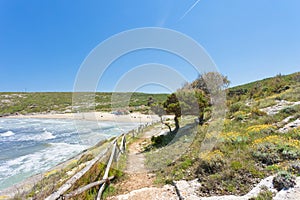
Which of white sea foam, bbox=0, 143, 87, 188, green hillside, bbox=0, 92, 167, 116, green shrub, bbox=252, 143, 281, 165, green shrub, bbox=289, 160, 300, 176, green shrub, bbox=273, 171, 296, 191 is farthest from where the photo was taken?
green hillside, bbox=0, 92, 167, 116

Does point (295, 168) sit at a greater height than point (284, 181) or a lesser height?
greater

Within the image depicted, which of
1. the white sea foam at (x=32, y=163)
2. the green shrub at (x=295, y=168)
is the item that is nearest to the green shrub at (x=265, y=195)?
the green shrub at (x=295, y=168)

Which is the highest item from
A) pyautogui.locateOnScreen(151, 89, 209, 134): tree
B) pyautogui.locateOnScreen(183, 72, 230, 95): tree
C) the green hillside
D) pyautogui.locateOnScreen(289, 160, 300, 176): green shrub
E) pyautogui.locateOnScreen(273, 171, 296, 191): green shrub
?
the green hillside

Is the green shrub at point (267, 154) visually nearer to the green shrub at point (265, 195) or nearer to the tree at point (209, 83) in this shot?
the green shrub at point (265, 195)

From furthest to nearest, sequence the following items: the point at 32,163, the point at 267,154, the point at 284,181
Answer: the point at 32,163 < the point at 267,154 < the point at 284,181

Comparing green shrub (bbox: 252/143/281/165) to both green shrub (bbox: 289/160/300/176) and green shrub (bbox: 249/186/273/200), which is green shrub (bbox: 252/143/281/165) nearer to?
green shrub (bbox: 289/160/300/176)

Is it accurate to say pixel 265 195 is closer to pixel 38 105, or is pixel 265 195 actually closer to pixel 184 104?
pixel 184 104

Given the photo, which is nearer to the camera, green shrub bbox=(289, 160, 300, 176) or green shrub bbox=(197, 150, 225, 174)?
green shrub bbox=(289, 160, 300, 176)

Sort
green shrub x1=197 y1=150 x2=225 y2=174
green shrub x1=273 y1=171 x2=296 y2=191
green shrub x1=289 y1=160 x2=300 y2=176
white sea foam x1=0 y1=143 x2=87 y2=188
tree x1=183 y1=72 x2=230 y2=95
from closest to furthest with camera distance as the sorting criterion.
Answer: green shrub x1=273 y1=171 x2=296 y2=191, green shrub x1=289 y1=160 x2=300 y2=176, green shrub x1=197 y1=150 x2=225 y2=174, white sea foam x1=0 y1=143 x2=87 y2=188, tree x1=183 y1=72 x2=230 y2=95

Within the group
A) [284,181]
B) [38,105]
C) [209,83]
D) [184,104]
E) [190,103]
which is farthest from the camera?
[38,105]

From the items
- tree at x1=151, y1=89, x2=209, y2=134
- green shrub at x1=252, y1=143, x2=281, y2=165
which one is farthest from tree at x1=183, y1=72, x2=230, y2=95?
green shrub at x1=252, y1=143, x2=281, y2=165

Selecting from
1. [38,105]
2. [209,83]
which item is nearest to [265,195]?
[209,83]

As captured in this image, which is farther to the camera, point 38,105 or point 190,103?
point 38,105

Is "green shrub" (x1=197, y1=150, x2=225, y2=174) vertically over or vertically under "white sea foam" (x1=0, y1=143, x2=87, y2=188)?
over
